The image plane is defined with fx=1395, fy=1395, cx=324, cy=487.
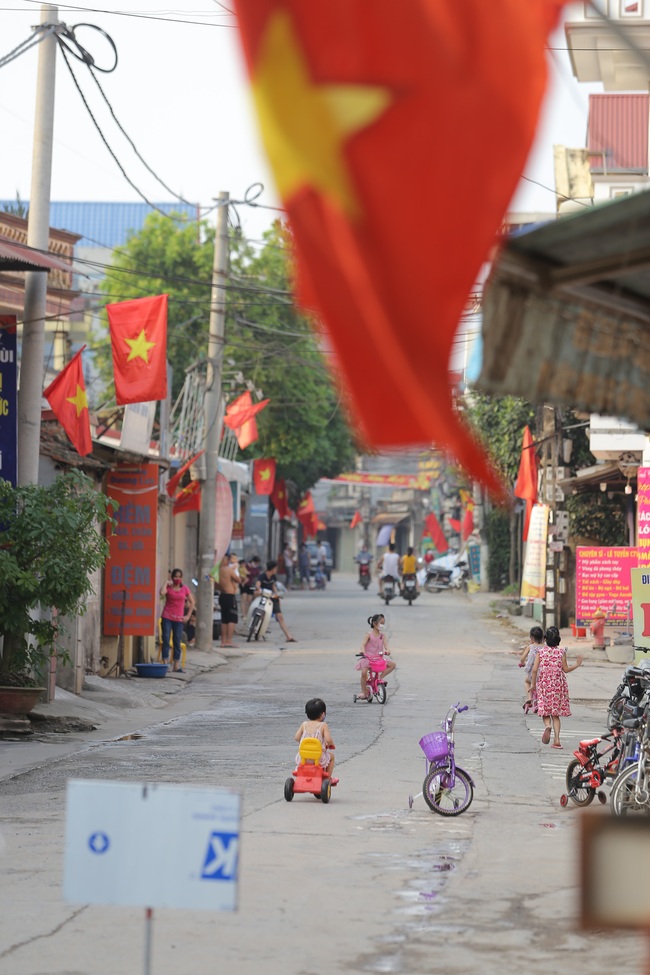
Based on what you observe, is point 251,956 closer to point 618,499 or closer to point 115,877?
point 115,877

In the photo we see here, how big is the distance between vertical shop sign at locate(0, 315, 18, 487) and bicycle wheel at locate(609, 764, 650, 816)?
8.85m

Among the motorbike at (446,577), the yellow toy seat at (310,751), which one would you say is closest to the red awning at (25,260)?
the yellow toy seat at (310,751)

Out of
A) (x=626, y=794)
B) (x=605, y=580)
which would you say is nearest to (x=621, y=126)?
(x=605, y=580)

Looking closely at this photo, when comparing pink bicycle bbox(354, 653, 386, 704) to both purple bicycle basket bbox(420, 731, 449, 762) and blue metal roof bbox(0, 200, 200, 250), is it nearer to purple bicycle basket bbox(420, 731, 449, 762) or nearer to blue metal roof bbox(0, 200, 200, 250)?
purple bicycle basket bbox(420, 731, 449, 762)

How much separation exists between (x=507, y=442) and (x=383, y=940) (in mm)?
30868

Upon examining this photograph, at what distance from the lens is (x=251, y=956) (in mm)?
7328

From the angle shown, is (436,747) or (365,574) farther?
(365,574)

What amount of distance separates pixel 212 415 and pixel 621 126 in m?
13.1

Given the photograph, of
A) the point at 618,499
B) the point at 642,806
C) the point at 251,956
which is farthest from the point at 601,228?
the point at 618,499

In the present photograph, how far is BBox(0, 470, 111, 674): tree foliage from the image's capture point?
15.9 meters

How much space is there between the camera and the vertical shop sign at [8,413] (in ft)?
55.2

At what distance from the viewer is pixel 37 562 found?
16062mm

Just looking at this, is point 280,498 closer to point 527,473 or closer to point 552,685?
point 527,473

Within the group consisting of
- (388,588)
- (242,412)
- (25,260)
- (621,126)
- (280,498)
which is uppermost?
(621,126)
